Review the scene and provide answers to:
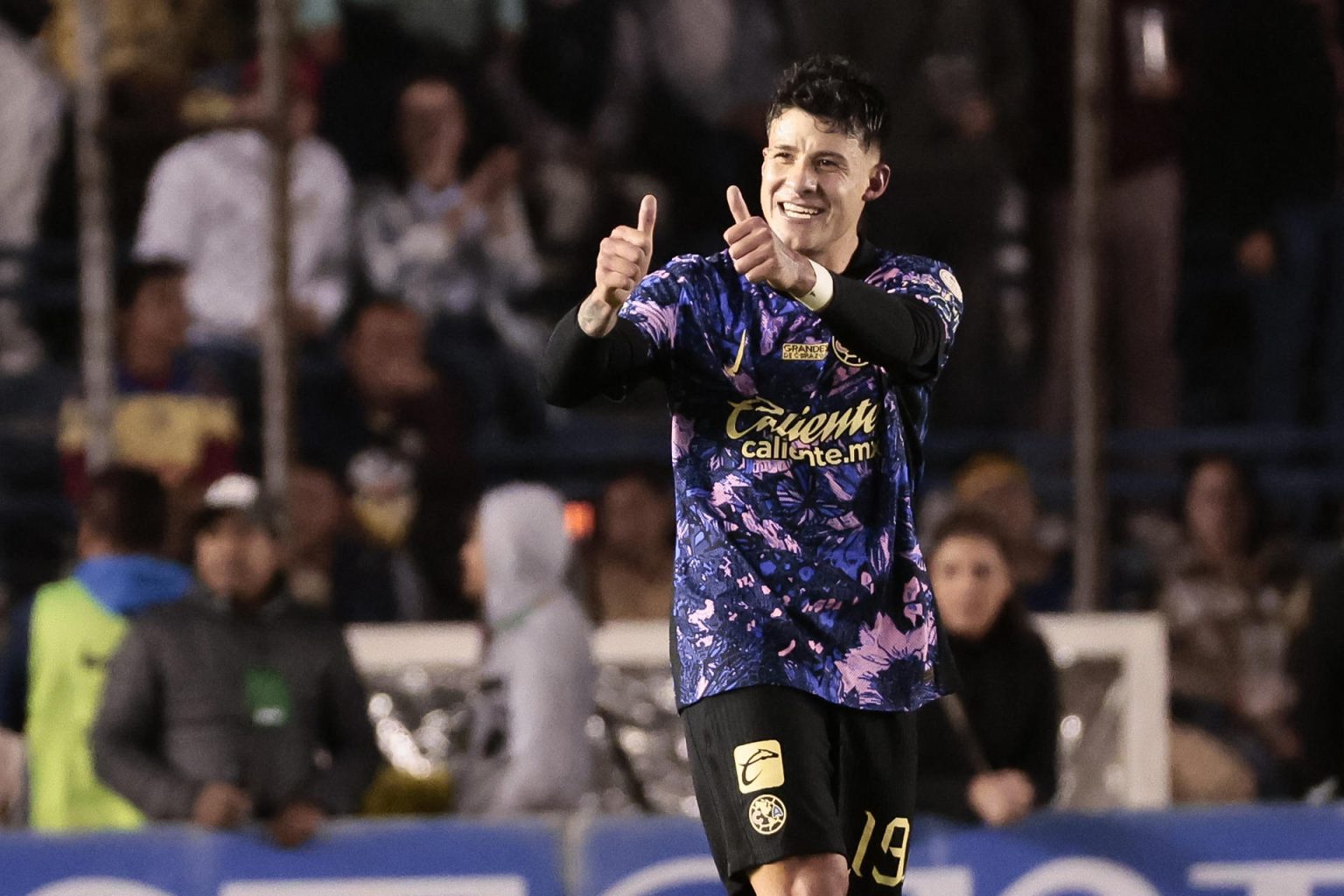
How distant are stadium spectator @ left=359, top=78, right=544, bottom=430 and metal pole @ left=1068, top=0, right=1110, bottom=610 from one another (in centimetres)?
289

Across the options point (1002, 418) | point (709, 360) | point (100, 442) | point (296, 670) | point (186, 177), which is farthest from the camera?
point (1002, 418)

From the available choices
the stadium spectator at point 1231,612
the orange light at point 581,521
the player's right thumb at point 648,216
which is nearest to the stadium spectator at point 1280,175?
the stadium spectator at point 1231,612

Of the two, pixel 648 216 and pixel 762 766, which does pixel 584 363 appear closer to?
pixel 648 216

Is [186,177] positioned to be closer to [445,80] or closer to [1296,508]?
[445,80]

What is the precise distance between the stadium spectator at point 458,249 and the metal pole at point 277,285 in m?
1.94

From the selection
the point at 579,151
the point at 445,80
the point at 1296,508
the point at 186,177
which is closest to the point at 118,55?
the point at 186,177

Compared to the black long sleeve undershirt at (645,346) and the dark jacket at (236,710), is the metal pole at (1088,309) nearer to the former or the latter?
the dark jacket at (236,710)

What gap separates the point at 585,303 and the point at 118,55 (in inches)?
277

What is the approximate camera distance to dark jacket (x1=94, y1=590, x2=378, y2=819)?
271 inches

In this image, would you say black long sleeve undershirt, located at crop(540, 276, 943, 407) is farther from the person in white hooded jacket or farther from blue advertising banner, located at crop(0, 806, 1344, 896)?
the person in white hooded jacket

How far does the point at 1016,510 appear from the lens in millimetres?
9859

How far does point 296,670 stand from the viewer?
709 centimetres

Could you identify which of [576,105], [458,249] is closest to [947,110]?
[576,105]

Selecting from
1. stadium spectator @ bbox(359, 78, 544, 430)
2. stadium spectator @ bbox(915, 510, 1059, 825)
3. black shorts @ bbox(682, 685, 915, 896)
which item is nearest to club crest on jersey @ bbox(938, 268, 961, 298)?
black shorts @ bbox(682, 685, 915, 896)
